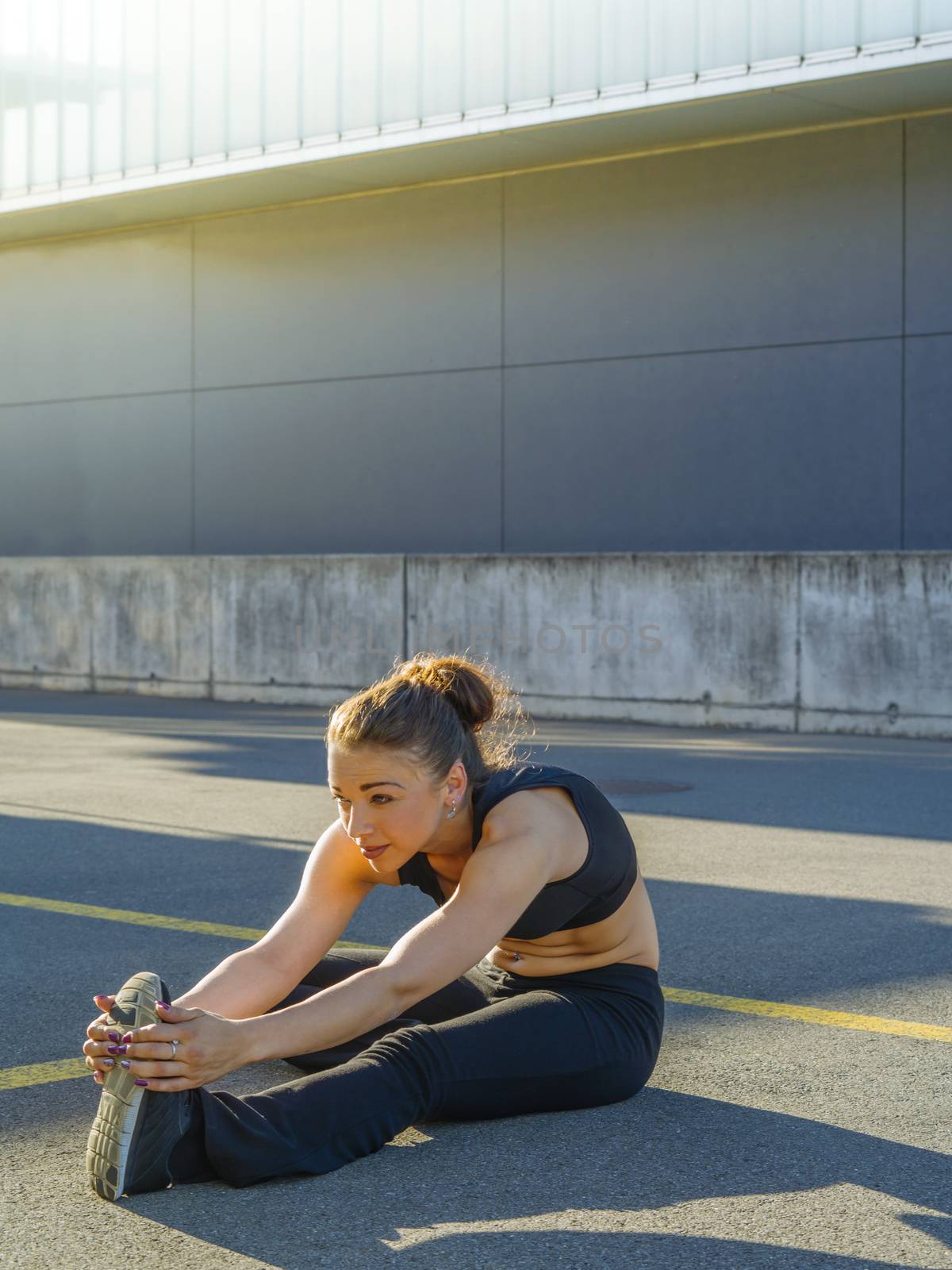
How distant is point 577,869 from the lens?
413cm

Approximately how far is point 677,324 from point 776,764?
7.69 meters

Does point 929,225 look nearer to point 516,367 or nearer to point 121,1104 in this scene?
point 516,367

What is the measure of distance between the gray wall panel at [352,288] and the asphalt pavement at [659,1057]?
10.3 m

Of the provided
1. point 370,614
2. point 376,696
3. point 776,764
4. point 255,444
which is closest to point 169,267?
point 255,444

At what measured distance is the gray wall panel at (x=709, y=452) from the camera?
18.1m

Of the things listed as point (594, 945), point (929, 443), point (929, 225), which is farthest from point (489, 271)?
point (594, 945)

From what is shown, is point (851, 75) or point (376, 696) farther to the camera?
point (851, 75)

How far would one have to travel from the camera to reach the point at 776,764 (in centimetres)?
1272

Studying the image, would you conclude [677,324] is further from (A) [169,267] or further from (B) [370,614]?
(A) [169,267]

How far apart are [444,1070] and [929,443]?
48.1 feet

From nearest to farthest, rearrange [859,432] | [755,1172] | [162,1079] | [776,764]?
[162,1079], [755,1172], [776,764], [859,432]

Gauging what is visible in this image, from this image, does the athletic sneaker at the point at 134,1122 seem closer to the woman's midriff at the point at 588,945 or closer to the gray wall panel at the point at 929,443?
the woman's midriff at the point at 588,945

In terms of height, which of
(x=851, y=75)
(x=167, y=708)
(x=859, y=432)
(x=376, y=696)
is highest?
(x=851, y=75)

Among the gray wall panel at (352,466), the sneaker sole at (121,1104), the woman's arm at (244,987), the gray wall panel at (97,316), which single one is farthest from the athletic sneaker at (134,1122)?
the gray wall panel at (97,316)
